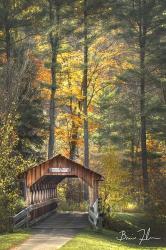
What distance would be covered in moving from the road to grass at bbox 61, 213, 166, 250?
0.62 metres

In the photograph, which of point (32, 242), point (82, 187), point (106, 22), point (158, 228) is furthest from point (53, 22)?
point (32, 242)

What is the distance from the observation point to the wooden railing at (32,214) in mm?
24941

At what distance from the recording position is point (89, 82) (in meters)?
45.0

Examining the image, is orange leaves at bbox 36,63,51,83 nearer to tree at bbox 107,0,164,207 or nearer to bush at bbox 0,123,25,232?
tree at bbox 107,0,164,207

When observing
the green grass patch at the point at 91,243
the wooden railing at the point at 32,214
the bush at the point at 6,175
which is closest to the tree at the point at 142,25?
the wooden railing at the point at 32,214

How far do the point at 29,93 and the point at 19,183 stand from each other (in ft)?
24.9

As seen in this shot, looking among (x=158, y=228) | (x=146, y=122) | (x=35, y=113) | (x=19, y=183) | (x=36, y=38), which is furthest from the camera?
(x=36, y=38)

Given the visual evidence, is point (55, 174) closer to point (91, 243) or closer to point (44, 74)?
point (91, 243)

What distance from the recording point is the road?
19.8 metres

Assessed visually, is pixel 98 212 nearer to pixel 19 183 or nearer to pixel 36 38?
pixel 19 183

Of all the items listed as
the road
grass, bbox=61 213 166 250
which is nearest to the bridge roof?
the road

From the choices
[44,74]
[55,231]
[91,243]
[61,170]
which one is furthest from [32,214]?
[44,74]

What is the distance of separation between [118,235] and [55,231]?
12.7 feet

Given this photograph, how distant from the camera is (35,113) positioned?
32562 mm
